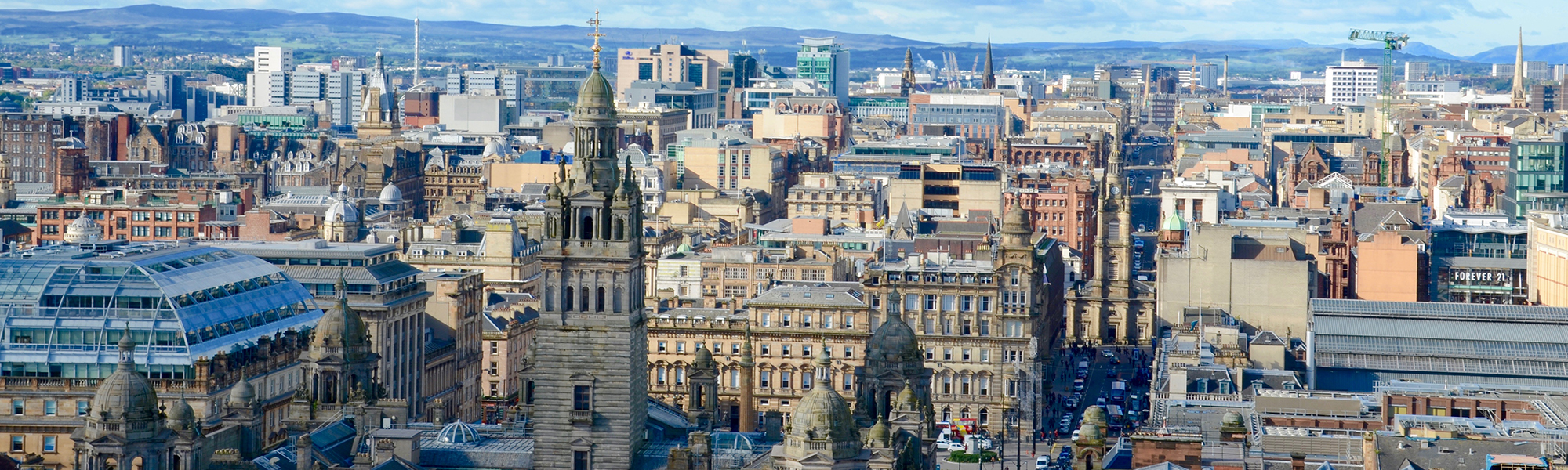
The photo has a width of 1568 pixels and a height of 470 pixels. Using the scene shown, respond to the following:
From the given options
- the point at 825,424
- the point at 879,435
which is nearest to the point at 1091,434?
the point at 879,435

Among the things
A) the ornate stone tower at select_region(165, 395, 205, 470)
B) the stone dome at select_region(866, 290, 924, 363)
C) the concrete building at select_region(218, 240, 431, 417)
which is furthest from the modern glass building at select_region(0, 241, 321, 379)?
the stone dome at select_region(866, 290, 924, 363)

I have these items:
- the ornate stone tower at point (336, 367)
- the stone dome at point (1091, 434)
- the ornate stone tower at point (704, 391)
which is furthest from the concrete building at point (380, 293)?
the stone dome at point (1091, 434)

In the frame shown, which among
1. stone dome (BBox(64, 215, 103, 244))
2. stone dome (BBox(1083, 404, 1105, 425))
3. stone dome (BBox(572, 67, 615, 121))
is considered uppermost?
stone dome (BBox(572, 67, 615, 121))

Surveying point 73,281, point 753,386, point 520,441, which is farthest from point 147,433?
point 753,386

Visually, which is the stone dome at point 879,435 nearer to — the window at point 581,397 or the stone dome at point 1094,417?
the stone dome at point 1094,417

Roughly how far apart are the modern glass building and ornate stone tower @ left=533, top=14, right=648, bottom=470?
3599 cm

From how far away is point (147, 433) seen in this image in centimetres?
11375

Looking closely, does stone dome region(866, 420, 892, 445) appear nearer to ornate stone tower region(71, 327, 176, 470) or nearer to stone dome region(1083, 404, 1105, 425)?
stone dome region(1083, 404, 1105, 425)

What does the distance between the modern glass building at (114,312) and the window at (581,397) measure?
36565mm

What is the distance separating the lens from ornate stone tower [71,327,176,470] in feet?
372

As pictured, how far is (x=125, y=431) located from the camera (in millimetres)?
113188

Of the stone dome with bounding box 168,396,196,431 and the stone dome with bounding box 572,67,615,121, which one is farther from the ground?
the stone dome with bounding box 572,67,615,121

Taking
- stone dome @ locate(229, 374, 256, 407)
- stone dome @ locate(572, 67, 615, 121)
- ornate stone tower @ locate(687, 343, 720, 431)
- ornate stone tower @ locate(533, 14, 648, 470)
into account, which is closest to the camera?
ornate stone tower @ locate(533, 14, 648, 470)

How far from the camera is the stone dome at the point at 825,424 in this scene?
10875 cm
